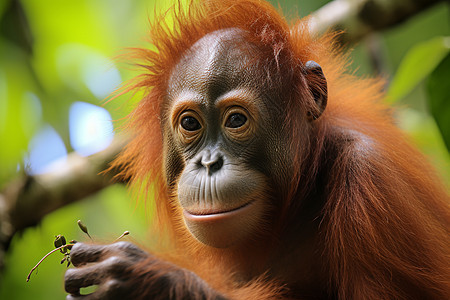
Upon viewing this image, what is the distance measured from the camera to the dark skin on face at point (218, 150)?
2.28 m

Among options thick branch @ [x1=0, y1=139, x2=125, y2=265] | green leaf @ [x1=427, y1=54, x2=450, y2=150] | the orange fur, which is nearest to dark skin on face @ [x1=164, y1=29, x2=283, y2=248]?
the orange fur

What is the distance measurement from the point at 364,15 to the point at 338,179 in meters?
2.34

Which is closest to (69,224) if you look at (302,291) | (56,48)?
(56,48)

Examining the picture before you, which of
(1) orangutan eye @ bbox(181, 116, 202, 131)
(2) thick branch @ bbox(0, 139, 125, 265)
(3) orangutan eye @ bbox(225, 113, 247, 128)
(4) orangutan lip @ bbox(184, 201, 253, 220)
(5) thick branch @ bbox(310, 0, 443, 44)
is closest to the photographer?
(4) orangutan lip @ bbox(184, 201, 253, 220)

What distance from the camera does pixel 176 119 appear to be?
9.45ft

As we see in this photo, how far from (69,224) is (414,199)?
3767mm

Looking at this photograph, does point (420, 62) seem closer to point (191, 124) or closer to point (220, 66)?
point (220, 66)

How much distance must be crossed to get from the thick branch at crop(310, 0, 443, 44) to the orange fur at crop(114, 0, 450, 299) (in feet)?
3.57

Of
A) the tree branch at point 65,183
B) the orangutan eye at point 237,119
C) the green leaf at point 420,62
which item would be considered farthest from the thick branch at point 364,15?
the orangutan eye at point 237,119

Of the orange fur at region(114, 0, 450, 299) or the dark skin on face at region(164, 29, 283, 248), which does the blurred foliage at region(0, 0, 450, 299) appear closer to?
the orange fur at region(114, 0, 450, 299)

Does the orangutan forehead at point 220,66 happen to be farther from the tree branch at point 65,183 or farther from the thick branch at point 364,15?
the tree branch at point 65,183

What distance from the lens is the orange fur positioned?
7.79 feet

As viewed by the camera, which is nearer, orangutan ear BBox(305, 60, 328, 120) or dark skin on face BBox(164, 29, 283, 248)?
dark skin on face BBox(164, 29, 283, 248)

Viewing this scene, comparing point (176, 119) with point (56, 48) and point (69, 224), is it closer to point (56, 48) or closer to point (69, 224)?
point (69, 224)
